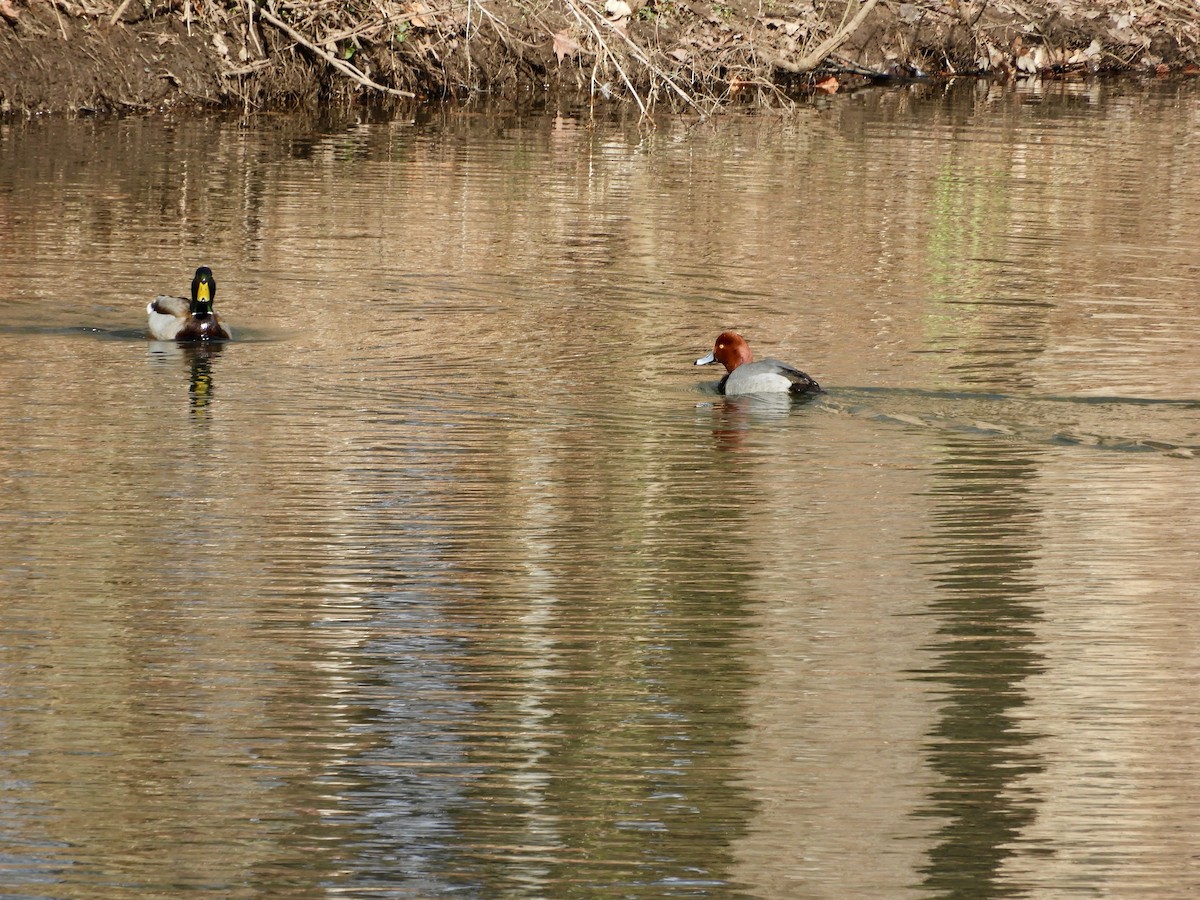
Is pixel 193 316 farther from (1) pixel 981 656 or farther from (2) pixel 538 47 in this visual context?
(2) pixel 538 47

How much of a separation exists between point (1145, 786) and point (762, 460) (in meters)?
4.52

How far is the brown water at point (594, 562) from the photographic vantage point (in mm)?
6094

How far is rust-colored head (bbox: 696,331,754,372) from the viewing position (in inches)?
487

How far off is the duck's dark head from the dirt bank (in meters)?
9.72

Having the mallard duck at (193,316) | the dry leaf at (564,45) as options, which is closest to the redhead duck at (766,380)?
the mallard duck at (193,316)

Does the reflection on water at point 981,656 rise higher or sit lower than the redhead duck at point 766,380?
lower

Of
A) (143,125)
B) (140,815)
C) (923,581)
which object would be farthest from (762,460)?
(143,125)

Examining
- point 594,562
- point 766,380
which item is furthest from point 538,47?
point 594,562

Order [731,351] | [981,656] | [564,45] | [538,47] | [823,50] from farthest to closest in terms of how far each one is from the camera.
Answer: [823,50], [564,45], [538,47], [731,351], [981,656]

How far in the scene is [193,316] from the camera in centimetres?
1324

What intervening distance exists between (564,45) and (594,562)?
887 inches

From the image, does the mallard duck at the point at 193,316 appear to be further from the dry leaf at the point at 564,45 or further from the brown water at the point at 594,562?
the dry leaf at the point at 564,45

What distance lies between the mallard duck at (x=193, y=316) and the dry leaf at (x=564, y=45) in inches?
685

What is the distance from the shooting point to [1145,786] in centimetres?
642
